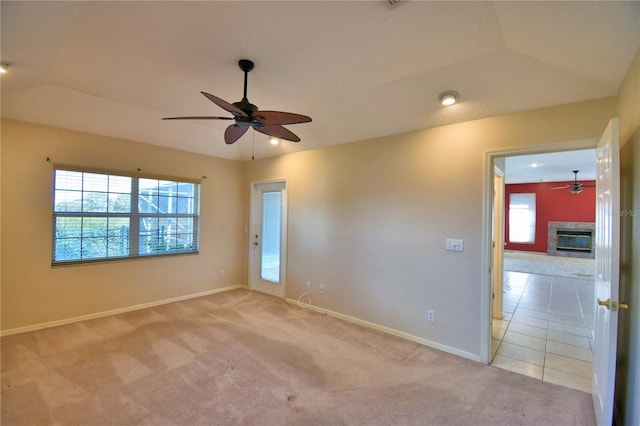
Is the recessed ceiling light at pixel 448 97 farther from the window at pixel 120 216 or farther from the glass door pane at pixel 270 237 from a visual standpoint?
the window at pixel 120 216

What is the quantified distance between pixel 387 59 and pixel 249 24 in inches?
44.0

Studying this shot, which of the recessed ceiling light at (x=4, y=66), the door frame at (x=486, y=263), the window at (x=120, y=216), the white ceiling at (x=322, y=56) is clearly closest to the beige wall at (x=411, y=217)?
the door frame at (x=486, y=263)

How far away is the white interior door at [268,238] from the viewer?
4.70 meters

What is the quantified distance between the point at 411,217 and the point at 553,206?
30.7 feet

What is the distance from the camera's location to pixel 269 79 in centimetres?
266

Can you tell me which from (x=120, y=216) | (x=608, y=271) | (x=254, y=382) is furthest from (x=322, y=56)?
(x=120, y=216)

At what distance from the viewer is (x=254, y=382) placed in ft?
7.78

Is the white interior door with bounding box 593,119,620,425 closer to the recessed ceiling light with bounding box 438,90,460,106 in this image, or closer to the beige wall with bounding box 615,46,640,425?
the beige wall with bounding box 615,46,640,425

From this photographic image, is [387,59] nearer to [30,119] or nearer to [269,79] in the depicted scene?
[269,79]

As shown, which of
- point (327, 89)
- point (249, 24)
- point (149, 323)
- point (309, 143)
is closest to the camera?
point (249, 24)

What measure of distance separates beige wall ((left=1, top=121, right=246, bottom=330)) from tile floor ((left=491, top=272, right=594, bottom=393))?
14.8ft

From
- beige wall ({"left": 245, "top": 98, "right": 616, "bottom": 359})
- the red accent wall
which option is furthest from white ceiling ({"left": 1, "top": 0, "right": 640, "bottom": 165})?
the red accent wall

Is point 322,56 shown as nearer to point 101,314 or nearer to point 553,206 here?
point 101,314

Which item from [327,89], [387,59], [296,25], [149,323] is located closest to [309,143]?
[327,89]
